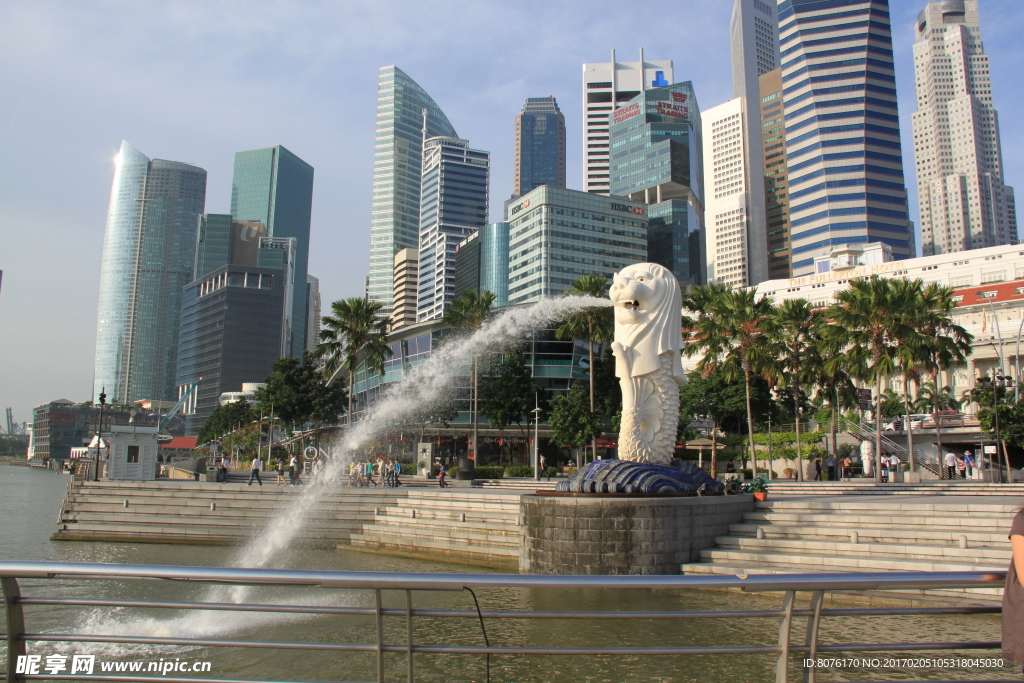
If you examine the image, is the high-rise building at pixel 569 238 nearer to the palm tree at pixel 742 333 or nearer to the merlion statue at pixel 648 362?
the palm tree at pixel 742 333

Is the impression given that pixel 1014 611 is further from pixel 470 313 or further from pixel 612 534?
pixel 470 313

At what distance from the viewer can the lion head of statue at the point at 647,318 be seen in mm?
19766

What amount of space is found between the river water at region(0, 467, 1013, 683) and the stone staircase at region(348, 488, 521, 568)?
18.2 feet

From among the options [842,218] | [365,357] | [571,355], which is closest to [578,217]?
[842,218]

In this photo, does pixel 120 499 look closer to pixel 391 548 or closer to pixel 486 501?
pixel 391 548

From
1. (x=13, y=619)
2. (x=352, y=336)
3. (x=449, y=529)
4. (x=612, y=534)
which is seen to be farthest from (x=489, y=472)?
(x=13, y=619)

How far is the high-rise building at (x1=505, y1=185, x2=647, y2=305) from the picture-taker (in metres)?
141

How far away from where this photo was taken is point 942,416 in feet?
180

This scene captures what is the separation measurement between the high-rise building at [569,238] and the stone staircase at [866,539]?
390 feet

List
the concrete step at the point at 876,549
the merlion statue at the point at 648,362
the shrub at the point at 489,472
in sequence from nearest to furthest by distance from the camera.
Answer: the concrete step at the point at 876,549, the merlion statue at the point at 648,362, the shrub at the point at 489,472

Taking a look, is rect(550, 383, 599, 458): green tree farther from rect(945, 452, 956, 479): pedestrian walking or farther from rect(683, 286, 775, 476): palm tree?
rect(945, 452, 956, 479): pedestrian walking

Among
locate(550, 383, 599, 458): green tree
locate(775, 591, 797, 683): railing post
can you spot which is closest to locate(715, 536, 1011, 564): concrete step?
locate(775, 591, 797, 683): railing post

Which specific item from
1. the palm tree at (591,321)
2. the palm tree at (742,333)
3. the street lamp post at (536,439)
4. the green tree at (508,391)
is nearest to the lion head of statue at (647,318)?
the palm tree at (742,333)

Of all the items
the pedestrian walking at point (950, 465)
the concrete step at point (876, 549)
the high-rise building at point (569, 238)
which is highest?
the high-rise building at point (569, 238)
